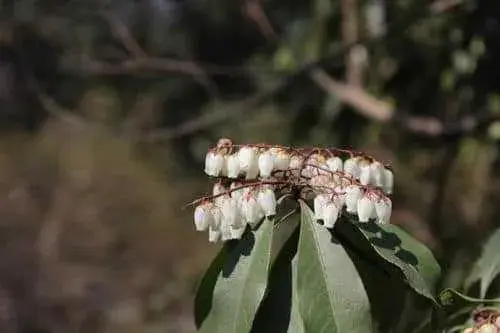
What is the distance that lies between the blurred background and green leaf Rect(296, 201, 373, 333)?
2.26ft

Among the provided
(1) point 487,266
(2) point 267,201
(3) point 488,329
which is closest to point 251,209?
(2) point 267,201

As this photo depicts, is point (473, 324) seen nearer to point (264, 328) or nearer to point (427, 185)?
point (264, 328)

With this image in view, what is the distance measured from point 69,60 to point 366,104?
5.98 ft

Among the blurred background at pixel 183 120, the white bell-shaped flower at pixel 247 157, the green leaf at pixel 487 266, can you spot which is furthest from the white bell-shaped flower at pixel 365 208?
the blurred background at pixel 183 120

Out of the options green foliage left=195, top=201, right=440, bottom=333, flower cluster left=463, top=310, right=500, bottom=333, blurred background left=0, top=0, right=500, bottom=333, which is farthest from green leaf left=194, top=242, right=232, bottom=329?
blurred background left=0, top=0, right=500, bottom=333

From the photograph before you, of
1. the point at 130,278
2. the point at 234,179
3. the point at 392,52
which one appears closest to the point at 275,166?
the point at 234,179

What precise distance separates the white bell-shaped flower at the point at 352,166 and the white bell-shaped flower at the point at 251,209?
0.10 metres

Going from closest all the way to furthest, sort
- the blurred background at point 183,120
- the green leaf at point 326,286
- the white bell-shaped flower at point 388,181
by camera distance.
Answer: the green leaf at point 326,286 → the white bell-shaped flower at point 388,181 → the blurred background at point 183,120

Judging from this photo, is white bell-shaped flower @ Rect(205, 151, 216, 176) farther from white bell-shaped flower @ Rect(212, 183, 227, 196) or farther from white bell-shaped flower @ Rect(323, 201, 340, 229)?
white bell-shaped flower @ Rect(323, 201, 340, 229)

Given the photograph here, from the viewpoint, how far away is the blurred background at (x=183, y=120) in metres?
2.05

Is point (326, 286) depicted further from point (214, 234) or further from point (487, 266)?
point (487, 266)

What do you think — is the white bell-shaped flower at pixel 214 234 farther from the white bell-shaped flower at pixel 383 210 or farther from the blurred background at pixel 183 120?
the blurred background at pixel 183 120

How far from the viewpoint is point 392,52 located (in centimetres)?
205

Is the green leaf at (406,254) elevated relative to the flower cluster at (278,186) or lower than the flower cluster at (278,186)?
lower
